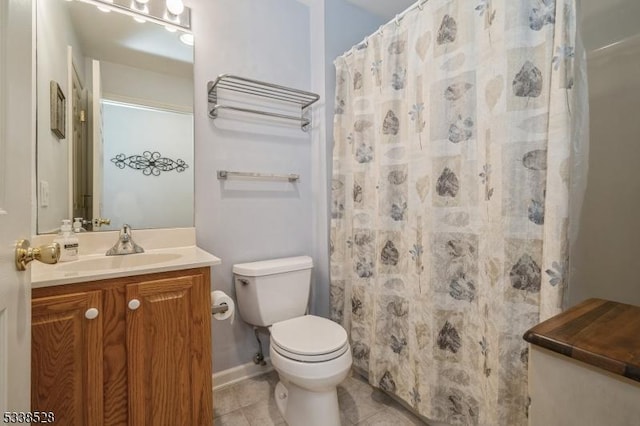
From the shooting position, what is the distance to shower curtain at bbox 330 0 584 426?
3.29 feet

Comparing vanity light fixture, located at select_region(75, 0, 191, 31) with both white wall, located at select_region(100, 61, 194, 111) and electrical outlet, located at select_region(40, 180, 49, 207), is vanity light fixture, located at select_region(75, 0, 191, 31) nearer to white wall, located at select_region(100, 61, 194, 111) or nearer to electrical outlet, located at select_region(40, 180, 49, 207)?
white wall, located at select_region(100, 61, 194, 111)

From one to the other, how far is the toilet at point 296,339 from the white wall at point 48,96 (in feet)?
2.91

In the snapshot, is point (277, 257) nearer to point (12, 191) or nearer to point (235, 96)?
point (235, 96)

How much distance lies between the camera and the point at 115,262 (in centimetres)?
132

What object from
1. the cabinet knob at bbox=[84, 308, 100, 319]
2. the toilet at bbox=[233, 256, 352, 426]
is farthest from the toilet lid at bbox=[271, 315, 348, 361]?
the cabinet knob at bbox=[84, 308, 100, 319]

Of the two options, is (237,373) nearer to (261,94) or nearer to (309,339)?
(309,339)

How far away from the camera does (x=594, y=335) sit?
0.70m

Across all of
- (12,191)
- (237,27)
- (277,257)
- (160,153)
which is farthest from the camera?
(277,257)

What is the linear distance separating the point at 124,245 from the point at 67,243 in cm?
21

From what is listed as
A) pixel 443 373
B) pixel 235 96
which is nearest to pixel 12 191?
pixel 235 96

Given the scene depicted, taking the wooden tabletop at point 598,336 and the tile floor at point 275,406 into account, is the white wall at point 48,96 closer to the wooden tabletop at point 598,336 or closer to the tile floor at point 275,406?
the tile floor at point 275,406

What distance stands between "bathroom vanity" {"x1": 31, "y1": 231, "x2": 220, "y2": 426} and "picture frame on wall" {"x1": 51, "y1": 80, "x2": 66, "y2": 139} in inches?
24.8

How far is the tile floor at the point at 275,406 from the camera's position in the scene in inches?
57.6

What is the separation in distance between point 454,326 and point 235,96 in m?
1.71
